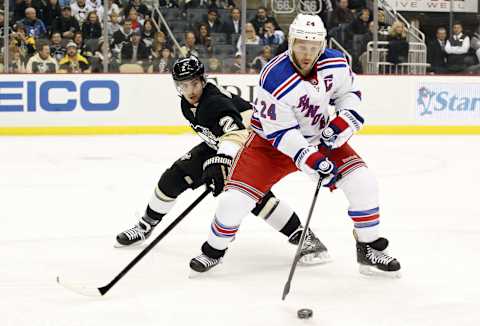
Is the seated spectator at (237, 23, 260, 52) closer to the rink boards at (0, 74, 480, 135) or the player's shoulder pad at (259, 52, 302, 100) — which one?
Result: the rink boards at (0, 74, 480, 135)

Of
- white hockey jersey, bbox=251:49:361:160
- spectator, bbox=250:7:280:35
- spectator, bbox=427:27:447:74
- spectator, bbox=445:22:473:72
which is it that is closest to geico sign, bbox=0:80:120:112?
spectator, bbox=250:7:280:35

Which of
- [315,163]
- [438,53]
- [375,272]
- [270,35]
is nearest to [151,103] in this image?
[270,35]

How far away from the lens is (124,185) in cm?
520

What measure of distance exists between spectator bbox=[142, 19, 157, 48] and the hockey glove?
224 inches

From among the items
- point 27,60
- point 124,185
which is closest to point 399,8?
point 27,60

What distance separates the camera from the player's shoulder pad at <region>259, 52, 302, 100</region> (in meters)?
2.87

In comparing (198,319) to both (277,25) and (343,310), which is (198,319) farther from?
(277,25)

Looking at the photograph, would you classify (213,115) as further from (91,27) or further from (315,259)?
(91,27)

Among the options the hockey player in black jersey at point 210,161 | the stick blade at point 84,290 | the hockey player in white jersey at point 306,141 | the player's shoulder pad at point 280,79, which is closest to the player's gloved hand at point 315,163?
the hockey player in white jersey at point 306,141

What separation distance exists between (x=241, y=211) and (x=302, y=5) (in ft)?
19.9

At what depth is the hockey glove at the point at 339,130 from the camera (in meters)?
2.92

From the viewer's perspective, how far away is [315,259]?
3252mm

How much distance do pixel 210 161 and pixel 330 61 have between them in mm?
589

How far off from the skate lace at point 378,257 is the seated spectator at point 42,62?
5589 millimetres
